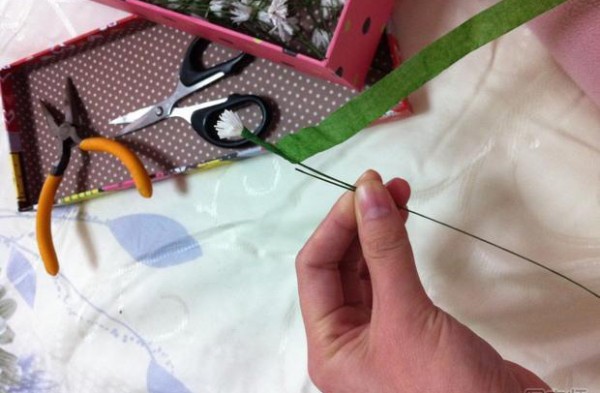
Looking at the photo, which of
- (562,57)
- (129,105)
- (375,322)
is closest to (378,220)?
(375,322)

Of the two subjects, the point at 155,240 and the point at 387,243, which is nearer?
the point at 387,243

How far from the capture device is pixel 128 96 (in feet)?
1.82

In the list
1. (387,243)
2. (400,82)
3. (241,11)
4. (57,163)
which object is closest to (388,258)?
(387,243)

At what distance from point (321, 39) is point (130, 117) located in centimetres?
20

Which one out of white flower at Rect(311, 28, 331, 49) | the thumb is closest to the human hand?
the thumb

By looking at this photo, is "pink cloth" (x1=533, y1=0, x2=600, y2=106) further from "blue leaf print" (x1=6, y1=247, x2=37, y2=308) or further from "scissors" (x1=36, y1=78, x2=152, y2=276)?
"blue leaf print" (x1=6, y1=247, x2=37, y2=308)

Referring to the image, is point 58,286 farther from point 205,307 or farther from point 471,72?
point 471,72

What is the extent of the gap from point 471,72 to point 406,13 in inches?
2.9

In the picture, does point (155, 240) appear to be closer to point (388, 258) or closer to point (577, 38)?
point (388, 258)

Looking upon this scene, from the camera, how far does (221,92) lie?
1.71ft

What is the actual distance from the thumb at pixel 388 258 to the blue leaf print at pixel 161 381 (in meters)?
0.26

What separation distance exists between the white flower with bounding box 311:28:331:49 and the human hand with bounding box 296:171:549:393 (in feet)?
0.40

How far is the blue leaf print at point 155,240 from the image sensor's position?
56cm

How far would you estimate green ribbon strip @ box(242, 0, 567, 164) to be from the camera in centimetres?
38
